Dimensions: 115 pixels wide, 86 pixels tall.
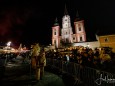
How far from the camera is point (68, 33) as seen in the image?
64125 mm

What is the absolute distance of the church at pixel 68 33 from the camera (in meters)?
59.8

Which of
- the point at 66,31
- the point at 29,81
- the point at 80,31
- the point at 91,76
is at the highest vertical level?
the point at 66,31

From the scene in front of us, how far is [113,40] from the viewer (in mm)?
40500

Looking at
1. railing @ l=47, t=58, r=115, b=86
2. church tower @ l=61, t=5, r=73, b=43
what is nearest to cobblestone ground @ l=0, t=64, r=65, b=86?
railing @ l=47, t=58, r=115, b=86

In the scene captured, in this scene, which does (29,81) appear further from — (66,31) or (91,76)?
(66,31)

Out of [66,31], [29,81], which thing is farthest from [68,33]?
[29,81]

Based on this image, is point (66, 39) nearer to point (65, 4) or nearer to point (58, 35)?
point (58, 35)

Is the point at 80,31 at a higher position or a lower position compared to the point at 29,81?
higher

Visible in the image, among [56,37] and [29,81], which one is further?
[56,37]

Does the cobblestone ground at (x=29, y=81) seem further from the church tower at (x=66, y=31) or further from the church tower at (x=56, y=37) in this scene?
the church tower at (x=56, y=37)

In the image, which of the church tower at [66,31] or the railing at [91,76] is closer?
the railing at [91,76]

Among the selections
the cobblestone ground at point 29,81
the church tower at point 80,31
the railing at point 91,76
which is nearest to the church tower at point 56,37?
the church tower at point 80,31

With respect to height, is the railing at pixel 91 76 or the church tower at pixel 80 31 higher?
the church tower at pixel 80 31

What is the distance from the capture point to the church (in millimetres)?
59844
